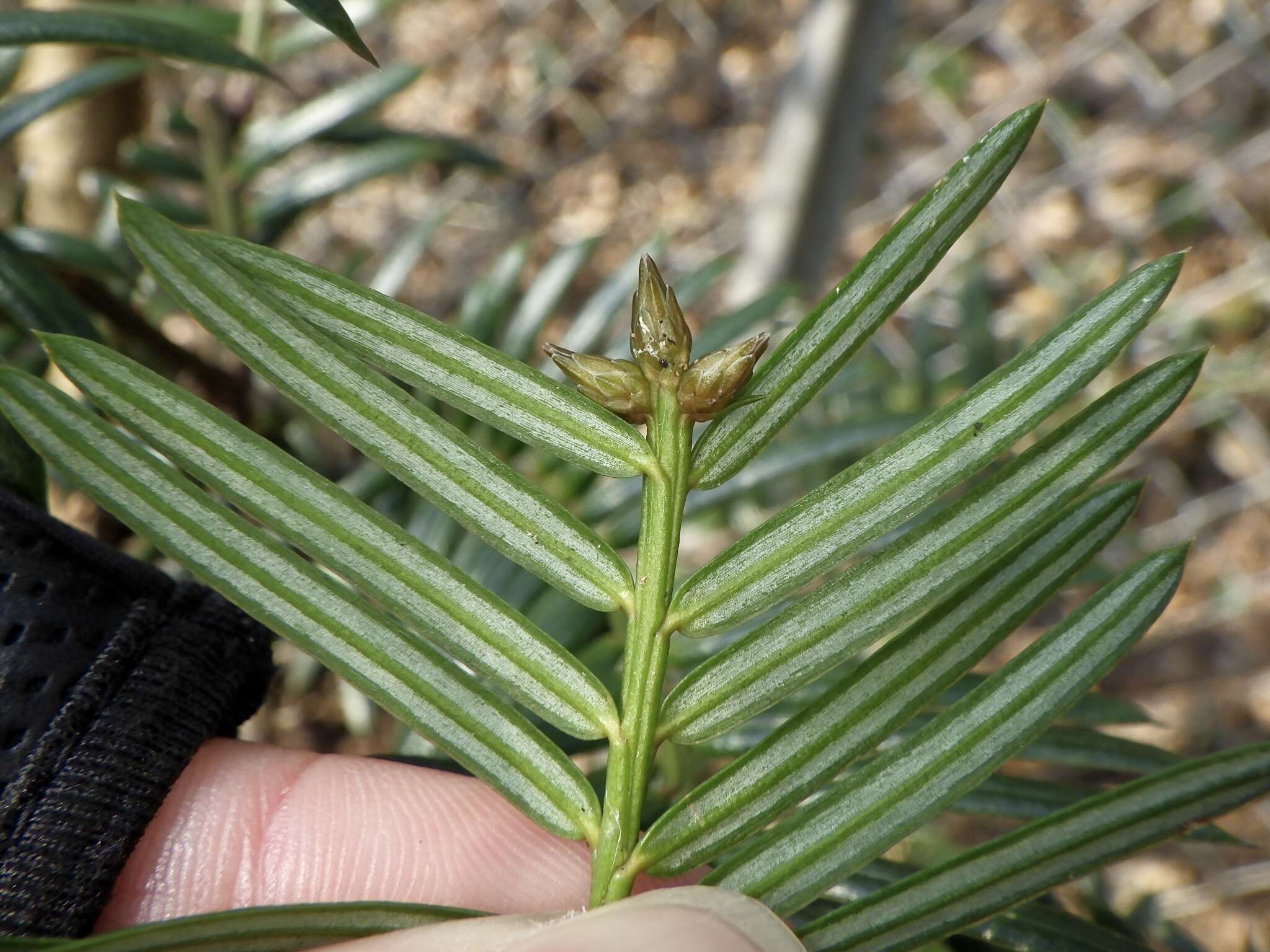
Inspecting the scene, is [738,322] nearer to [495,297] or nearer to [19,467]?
[495,297]

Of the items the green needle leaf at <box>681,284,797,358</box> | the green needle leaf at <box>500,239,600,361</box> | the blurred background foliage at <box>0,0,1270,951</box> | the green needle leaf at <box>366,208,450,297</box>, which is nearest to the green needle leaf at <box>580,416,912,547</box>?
Answer: the blurred background foliage at <box>0,0,1270,951</box>

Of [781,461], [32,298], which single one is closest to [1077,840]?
[781,461]

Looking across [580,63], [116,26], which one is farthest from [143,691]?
[580,63]

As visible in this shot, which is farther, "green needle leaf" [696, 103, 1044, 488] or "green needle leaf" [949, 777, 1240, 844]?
"green needle leaf" [949, 777, 1240, 844]

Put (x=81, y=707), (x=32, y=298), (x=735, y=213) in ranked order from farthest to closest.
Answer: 1. (x=735, y=213)
2. (x=32, y=298)
3. (x=81, y=707)

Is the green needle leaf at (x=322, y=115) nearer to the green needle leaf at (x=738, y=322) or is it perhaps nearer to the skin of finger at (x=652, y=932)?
the green needle leaf at (x=738, y=322)

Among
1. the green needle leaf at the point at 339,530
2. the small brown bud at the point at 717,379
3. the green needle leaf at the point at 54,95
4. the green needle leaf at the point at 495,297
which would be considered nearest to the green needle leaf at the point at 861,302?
the small brown bud at the point at 717,379

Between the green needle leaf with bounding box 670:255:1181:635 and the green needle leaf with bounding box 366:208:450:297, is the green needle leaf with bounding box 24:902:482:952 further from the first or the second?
the green needle leaf with bounding box 366:208:450:297
